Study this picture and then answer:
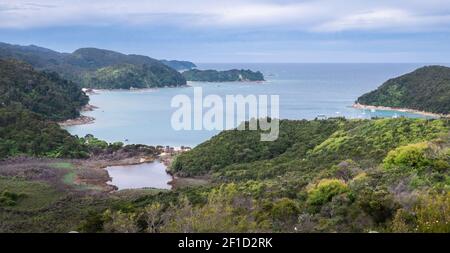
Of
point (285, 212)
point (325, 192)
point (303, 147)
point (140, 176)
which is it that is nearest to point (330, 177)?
point (325, 192)

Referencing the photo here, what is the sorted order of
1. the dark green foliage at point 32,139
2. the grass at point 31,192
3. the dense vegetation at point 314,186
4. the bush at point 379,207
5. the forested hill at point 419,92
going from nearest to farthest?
the dense vegetation at point 314,186 < the bush at point 379,207 < the grass at point 31,192 < the dark green foliage at point 32,139 < the forested hill at point 419,92

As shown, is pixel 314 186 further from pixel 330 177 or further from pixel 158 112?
pixel 158 112

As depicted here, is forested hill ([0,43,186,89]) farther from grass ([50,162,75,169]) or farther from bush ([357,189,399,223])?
bush ([357,189,399,223])

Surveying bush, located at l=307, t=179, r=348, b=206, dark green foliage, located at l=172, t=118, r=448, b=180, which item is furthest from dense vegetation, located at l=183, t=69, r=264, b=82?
bush, located at l=307, t=179, r=348, b=206

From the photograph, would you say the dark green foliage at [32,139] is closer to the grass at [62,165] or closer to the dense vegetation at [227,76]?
the grass at [62,165]

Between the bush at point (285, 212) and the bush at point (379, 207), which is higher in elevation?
the bush at point (379, 207)

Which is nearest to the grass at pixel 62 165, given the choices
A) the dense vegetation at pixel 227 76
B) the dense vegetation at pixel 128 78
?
the dense vegetation at pixel 128 78
